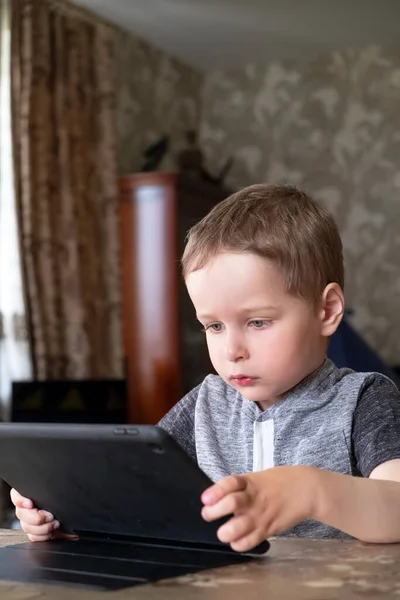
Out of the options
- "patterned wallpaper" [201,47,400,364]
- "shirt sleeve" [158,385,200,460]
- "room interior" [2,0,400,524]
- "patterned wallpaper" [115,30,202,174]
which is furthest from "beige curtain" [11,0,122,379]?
"shirt sleeve" [158,385,200,460]

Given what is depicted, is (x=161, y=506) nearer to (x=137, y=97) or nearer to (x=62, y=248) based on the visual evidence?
(x=62, y=248)

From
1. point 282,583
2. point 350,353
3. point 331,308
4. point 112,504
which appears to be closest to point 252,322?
point 331,308

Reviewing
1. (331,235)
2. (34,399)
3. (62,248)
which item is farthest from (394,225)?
(331,235)

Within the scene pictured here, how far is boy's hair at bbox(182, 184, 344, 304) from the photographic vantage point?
0.95 metres

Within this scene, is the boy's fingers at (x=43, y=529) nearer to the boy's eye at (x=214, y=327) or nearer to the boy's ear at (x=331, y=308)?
the boy's eye at (x=214, y=327)

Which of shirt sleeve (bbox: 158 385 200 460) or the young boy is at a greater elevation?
the young boy

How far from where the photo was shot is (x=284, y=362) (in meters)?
0.94

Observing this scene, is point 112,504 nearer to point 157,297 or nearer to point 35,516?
point 35,516

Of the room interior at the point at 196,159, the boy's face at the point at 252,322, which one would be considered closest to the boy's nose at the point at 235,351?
the boy's face at the point at 252,322

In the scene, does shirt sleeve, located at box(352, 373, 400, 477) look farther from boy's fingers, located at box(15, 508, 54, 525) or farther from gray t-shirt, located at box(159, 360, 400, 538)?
boy's fingers, located at box(15, 508, 54, 525)

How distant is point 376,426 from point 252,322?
169 mm

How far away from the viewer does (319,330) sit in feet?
3.23

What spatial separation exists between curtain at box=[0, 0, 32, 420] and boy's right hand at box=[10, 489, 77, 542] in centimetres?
342

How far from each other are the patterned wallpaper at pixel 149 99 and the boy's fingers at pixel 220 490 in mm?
4667
